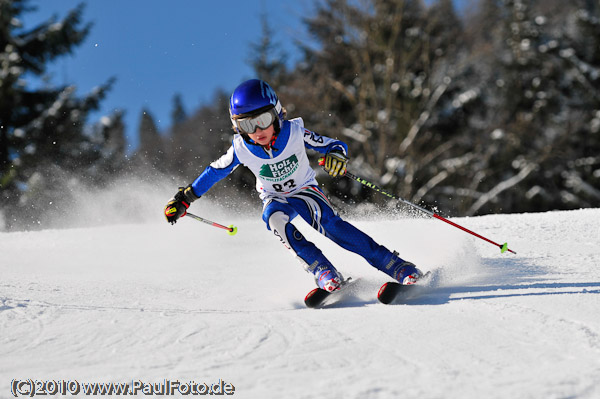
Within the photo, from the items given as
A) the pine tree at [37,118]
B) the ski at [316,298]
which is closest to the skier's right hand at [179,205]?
the ski at [316,298]

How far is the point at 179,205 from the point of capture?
3.67 metres

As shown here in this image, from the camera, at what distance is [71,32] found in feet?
62.0

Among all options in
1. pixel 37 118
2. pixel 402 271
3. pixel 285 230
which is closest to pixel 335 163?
pixel 285 230

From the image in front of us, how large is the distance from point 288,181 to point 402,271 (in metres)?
0.97

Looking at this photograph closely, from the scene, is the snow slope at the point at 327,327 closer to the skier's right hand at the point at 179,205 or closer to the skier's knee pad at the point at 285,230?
the skier's knee pad at the point at 285,230

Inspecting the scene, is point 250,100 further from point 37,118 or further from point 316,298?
point 37,118

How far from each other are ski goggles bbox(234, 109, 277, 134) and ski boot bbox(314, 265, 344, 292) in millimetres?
973

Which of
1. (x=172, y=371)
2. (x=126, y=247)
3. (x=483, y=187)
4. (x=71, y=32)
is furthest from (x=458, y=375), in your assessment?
(x=71, y=32)

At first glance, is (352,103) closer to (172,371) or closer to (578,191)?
(578,191)

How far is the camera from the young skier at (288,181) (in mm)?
3346

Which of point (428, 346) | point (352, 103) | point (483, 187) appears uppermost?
point (352, 103)

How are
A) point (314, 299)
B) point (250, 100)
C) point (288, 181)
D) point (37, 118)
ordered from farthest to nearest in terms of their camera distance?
point (37, 118) → point (288, 181) → point (250, 100) → point (314, 299)

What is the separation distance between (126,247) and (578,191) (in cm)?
1777

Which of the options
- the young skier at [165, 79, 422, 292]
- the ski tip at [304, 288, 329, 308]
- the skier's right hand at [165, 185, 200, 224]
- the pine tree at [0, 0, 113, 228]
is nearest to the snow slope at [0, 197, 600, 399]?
the ski tip at [304, 288, 329, 308]
